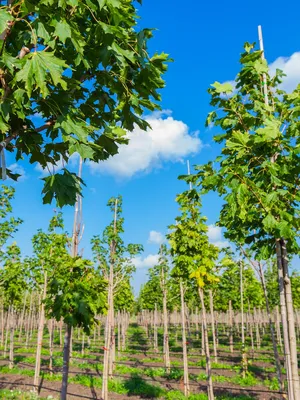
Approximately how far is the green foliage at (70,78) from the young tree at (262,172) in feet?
4.73

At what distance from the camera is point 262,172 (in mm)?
4293

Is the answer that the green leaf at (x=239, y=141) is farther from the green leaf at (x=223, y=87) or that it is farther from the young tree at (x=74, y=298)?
the young tree at (x=74, y=298)

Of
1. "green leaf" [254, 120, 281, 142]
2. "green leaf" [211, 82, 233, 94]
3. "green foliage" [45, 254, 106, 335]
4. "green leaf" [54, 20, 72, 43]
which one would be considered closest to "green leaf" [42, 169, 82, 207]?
"green leaf" [54, 20, 72, 43]

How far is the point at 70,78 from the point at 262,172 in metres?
2.82

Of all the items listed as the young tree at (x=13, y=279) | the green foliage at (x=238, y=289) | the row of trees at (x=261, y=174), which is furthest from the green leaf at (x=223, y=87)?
the green foliage at (x=238, y=289)

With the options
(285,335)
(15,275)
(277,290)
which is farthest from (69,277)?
(277,290)

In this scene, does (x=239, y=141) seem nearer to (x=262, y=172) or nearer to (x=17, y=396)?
(x=262, y=172)

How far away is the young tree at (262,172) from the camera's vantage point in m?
3.78

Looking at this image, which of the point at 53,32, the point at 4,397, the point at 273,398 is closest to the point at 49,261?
the point at 4,397

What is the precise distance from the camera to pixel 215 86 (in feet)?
14.9

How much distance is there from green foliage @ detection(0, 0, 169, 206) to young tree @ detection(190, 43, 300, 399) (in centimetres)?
144

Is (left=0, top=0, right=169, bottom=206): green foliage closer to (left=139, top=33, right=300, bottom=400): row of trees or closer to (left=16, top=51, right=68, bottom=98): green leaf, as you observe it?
(left=16, top=51, right=68, bottom=98): green leaf

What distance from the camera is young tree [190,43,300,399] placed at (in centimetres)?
378

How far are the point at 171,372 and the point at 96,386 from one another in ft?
13.2
